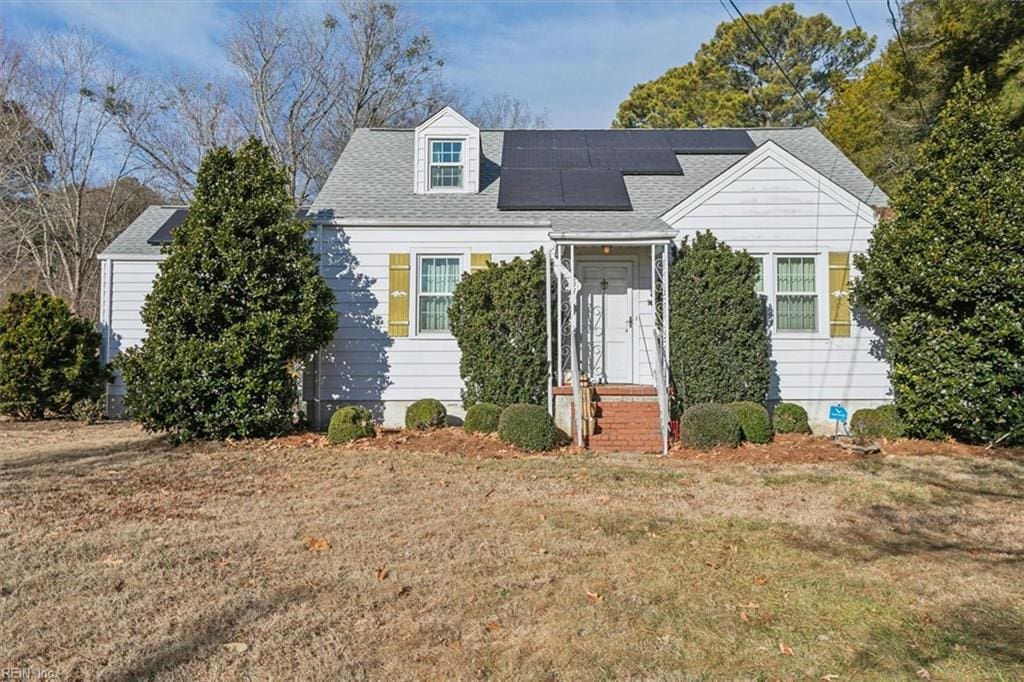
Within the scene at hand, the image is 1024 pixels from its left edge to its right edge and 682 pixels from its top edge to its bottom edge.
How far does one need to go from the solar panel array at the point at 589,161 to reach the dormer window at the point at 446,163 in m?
0.92

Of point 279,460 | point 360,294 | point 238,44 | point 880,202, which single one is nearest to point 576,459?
point 279,460

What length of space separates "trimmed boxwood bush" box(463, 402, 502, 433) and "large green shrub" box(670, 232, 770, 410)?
3.01 meters

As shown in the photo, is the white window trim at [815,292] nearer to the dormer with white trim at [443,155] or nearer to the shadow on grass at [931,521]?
the shadow on grass at [931,521]

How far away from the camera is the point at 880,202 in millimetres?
11359

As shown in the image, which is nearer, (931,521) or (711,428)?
(931,521)

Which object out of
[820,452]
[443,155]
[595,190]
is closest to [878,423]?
[820,452]

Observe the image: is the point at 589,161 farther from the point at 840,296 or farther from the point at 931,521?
the point at 931,521

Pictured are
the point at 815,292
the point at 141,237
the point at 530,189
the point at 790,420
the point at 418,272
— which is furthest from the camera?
the point at 141,237

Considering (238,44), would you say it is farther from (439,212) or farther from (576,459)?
(576,459)

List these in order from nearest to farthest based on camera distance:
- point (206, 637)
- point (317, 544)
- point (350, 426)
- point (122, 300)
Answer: point (206, 637), point (317, 544), point (350, 426), point (122, 300)

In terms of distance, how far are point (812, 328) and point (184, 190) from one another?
23107mm

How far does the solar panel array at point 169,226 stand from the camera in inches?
486

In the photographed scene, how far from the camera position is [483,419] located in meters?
10.1

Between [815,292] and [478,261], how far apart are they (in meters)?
5.92
